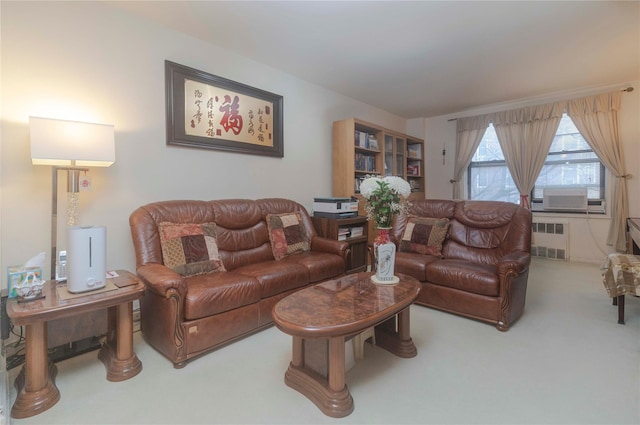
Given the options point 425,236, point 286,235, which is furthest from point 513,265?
point 286,235

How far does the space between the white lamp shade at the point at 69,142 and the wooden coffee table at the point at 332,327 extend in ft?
4.95

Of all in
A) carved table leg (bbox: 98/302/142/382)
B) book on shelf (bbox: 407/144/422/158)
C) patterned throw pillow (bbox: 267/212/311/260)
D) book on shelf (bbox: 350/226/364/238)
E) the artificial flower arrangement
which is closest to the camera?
carved table leg (bbox: 98/302/142/382)

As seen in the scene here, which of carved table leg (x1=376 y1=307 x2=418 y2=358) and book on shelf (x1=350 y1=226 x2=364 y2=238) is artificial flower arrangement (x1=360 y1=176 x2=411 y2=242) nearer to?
carved table leg (x1=376 y1=307 x2=418 y2=358)

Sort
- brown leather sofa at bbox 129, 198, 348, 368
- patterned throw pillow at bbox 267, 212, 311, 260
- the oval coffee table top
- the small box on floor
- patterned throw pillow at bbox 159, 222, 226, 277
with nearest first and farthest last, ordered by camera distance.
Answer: the oval coffee table top, the small box on floor, brown leather sofa at bbox 129, 198, 348, 368, patterned throw pillow at bbox 159, 222, 226, 277, patterned throw pillow at bbox 267, 212, 311, 260

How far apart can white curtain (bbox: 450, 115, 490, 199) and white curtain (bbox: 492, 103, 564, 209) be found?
0.78ft

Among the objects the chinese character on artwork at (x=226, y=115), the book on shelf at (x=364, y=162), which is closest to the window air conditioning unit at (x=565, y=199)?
the book on shelf at (x=364, y=162)

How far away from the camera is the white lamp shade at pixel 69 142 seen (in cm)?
173

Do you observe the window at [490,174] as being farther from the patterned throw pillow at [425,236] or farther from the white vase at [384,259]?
the white vase at [384,259]

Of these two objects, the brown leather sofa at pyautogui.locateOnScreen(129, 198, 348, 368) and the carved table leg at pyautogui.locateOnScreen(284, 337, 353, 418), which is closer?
the carved table leg at pyautogui.locateOnScreen(284, 337, 353, 418)

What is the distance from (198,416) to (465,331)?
1918 mm

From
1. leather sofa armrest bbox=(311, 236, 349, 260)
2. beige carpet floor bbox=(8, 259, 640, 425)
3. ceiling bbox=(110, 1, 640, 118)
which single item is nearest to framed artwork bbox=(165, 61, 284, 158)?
ceiling bbox=(110, 1, 640, 118)

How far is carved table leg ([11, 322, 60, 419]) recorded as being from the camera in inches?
57.1

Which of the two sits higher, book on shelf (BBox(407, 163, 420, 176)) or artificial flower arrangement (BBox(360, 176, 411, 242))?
book on shelf (BBox(407, 163, 420, 176))

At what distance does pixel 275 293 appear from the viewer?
2.37 m
